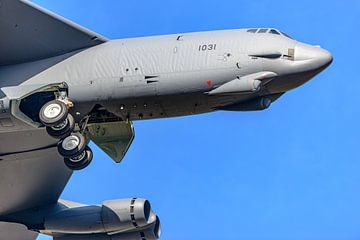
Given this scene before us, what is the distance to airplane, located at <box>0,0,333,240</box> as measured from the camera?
66.4 ft

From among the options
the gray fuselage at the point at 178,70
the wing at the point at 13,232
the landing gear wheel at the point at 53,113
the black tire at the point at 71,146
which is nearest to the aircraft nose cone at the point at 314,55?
the gray fuselage at the point at 178,70

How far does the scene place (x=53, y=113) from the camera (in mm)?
20500

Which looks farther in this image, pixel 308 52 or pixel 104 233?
pixel 104 233

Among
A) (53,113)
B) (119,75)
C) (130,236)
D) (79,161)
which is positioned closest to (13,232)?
(130,236)

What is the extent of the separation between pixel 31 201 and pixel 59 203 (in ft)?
3.18

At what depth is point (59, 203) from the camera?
27234 millimetres

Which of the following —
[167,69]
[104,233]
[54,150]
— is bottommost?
[104,233]

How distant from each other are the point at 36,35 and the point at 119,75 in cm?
287

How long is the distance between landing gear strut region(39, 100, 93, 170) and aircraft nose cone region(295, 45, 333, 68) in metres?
6.08

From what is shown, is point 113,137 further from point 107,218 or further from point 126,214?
point 107,218

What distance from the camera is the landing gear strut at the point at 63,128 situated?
20406 mm

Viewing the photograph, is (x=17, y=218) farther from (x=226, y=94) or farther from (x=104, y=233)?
(x=226, y=94)

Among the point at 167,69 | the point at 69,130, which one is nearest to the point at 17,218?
the point at 69,130

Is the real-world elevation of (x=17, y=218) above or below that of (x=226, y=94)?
below
